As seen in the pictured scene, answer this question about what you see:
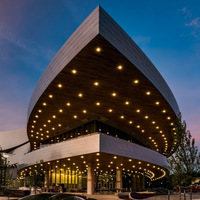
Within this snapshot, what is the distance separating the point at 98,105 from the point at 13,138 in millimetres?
59057

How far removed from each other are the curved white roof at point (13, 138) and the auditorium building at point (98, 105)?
34574 millimetres

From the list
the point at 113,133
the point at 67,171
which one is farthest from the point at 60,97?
the point at 67,171

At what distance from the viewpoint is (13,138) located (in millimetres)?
76062

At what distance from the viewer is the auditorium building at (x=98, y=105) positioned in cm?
1485

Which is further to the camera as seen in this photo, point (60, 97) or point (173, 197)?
point (60, 97)

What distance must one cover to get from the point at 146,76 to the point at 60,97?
898 centimetres

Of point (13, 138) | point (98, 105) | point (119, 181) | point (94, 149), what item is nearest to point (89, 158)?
point (94, 149)

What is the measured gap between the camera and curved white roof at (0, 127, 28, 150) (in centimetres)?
7438

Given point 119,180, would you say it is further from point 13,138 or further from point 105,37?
point 13,138

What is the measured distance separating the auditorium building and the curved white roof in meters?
34.6

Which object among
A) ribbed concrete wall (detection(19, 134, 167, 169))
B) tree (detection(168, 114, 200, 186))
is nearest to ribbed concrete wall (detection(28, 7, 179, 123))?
tree (detection(168, 114, 200, 186))

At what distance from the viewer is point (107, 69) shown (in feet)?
55.4

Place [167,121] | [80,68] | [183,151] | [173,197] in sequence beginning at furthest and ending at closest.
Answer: [167,121]
[173,197]
[80,68]
[183,151]

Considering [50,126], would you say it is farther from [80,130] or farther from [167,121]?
[167,121]
